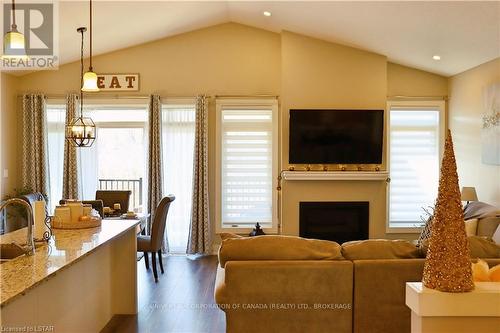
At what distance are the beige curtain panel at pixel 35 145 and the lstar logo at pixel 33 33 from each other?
0.57 m

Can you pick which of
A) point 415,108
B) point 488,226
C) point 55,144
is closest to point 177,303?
point 488,226

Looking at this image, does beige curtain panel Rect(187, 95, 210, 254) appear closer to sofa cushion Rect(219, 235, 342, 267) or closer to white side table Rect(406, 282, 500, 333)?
sofa cushion Rect(219, 235, 342, 267)

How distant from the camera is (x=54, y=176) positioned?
6.91m

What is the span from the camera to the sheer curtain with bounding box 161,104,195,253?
22.4ft

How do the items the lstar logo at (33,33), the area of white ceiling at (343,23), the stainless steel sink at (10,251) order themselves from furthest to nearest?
the area of white ceiling at (343,23)
the lstar logo at (33,33)
the stainless steel sink at (10,251)

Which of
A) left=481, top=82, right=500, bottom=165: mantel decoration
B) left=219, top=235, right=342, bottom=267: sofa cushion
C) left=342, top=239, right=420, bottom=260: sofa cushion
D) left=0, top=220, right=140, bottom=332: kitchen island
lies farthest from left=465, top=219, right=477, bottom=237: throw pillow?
left=0, top=220, right=140, bottom=332: kitchen island

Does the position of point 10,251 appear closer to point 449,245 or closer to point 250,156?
point 449,245

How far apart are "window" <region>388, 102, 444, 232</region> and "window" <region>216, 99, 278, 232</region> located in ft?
6.20

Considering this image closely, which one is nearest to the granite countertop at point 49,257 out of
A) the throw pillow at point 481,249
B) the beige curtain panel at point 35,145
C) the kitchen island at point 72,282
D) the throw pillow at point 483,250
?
the kitchen island at point 72,282

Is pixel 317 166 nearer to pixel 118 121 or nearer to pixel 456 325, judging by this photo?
pixel 118 121

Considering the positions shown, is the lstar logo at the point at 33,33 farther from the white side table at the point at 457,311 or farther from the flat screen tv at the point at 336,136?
the flat screen tv at the point at 336,136

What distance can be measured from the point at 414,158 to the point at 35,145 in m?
5.89

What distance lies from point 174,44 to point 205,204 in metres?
2.56

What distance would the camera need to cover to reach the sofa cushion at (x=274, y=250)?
296 centimetres
